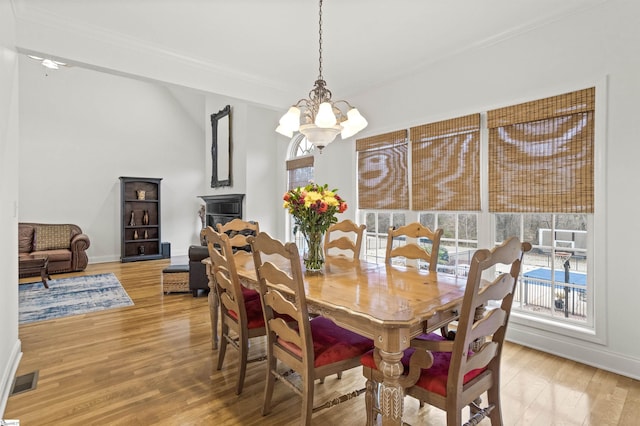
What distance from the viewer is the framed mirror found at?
698 cm

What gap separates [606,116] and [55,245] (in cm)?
861

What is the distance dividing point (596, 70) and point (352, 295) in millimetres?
2619

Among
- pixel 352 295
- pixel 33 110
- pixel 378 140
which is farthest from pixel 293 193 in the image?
pixel 33 110

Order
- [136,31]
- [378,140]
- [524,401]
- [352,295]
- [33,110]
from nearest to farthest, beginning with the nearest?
[352,295] → [524,401] → [136,31] → [378,140] → [33,110]

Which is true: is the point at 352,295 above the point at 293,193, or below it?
below

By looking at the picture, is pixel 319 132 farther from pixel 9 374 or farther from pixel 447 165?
pixel 9 374

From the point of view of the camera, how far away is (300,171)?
592cm

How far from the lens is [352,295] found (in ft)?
5.67

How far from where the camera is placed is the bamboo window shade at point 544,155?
8.45 feet

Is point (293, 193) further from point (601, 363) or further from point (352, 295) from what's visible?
point (601, 363)

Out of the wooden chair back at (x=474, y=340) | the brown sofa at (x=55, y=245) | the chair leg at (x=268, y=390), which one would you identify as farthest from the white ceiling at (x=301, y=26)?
the brown sofa at (x=55, y=245)

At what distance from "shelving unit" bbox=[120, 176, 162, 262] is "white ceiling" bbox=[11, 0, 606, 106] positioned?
5.39 meters

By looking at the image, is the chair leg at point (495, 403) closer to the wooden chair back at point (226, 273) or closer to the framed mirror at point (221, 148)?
the wooden chair back at point (226, 273)

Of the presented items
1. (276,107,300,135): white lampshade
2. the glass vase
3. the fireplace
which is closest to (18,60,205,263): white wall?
the fireplace
